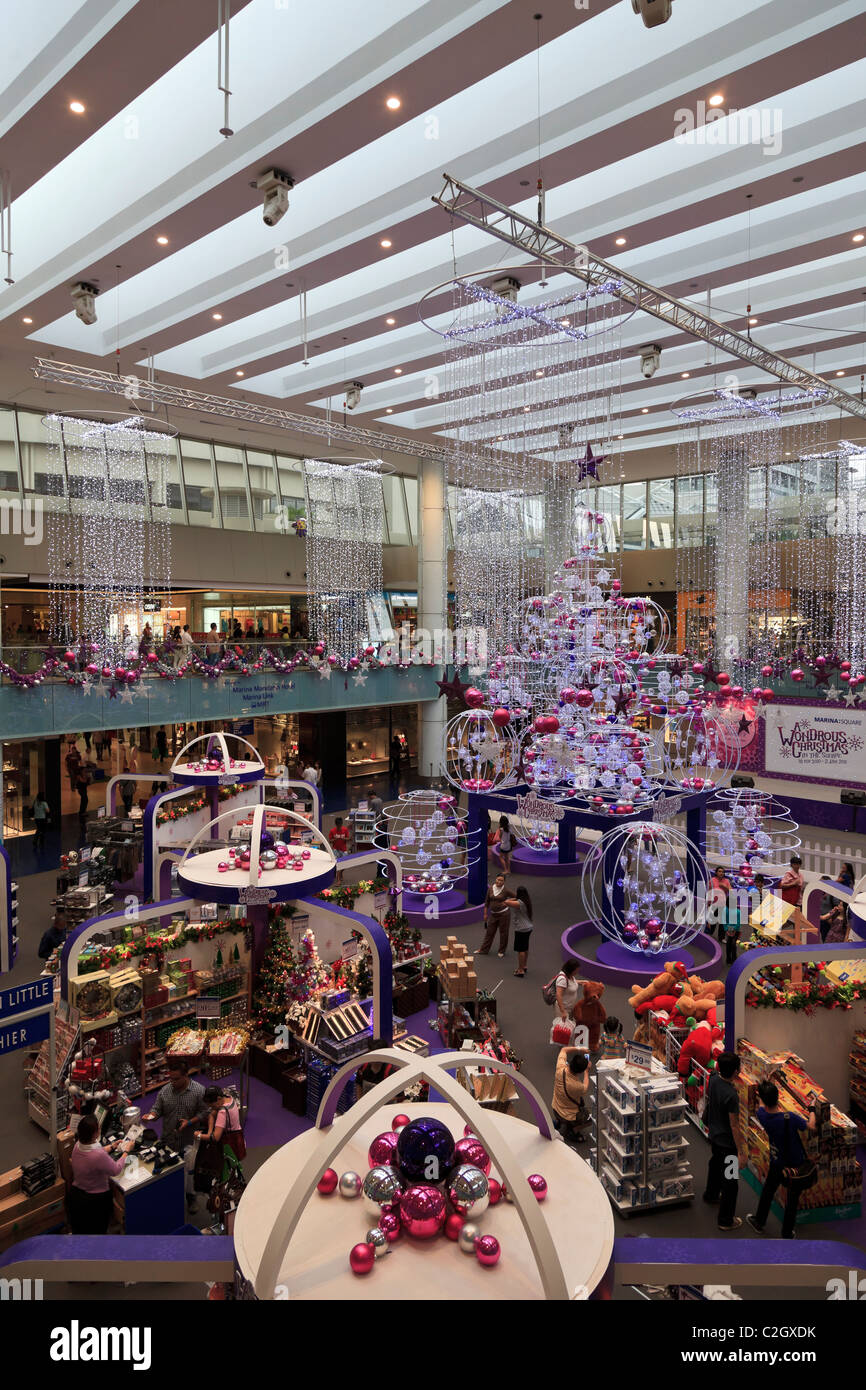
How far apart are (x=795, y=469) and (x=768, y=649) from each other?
20.7 feet

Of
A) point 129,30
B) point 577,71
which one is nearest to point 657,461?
point 577,71

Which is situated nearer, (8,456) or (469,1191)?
(469,1191)

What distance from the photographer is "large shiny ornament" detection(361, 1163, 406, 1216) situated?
8.33 feet

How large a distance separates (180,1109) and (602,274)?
31.7 feet

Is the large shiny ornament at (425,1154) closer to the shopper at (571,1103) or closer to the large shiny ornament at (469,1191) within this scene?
the large shiny ornament at (469,1191)

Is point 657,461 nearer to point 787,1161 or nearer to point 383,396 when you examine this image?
point 383,396

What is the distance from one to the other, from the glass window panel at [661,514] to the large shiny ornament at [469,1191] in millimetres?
26678

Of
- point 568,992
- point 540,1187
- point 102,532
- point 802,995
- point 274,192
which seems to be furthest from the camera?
point 102,532

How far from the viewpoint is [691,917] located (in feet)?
32.4

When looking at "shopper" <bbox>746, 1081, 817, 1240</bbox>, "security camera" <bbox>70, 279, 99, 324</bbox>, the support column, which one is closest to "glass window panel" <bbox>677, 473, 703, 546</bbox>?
the support column

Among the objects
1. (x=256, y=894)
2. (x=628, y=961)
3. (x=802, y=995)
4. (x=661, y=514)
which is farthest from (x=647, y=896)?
(x=661, y=514)

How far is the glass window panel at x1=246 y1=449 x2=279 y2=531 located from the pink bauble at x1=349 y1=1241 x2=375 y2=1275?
22.0 meters

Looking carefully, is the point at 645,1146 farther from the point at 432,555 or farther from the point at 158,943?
the point at 432,555

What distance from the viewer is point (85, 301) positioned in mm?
11172
